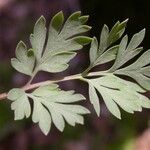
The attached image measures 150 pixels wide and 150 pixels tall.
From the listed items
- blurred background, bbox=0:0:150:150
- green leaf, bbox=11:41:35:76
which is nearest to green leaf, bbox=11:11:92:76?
green leaf, bbox=11:41:35:76

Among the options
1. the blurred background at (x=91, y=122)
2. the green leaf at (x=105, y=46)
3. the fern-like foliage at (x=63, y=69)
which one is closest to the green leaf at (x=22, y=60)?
the fern-like foliage at (x=63, y=69)

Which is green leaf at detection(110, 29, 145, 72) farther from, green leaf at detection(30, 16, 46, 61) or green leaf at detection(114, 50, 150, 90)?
green leaf at detection(30, 16, 46, 61)

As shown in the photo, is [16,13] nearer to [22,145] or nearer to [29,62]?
[22,145]

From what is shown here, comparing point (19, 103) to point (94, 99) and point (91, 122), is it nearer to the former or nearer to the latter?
point (94, 99)

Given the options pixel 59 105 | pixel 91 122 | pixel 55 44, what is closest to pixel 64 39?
pixel 55 44

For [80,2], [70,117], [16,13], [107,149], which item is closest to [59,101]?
[70,117]

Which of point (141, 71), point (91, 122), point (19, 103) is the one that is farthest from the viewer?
point (91, 122)
